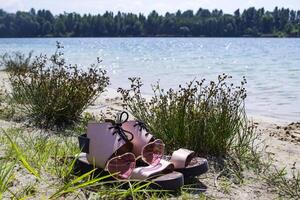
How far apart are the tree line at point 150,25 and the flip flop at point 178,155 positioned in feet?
364

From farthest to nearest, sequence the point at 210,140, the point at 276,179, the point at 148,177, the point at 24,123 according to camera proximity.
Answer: the point at 24,123 < the point at 210,140 < the point at 276,179 < the point at 148,177

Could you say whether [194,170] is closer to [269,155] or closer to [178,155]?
[178,155]

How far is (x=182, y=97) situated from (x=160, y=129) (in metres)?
0.39

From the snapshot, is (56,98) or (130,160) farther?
(56,98)

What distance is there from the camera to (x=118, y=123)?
3.92 metres

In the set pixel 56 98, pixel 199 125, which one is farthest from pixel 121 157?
pixel 56 98

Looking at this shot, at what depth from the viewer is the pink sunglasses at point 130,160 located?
3695 millimetres

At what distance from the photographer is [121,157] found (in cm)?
376

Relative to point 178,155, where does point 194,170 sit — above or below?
below

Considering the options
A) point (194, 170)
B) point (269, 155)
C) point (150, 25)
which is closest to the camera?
point (194, 170)

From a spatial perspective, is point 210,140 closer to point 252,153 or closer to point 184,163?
point 252,153

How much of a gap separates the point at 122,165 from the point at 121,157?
2.5 inches

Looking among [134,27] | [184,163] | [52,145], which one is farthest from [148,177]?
[134,27]

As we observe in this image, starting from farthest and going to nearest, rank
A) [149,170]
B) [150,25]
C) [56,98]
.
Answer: [150,25]
[56,98]
[149,170]
